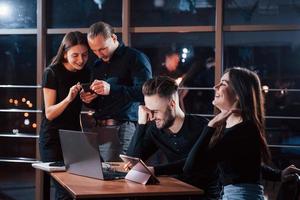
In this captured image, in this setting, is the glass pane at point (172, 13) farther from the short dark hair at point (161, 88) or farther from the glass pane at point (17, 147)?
the short dark hair at point (161, 88)

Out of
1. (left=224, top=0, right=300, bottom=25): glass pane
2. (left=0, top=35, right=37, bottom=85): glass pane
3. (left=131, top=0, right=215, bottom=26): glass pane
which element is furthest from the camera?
(left=0, top=35, right=37, bottom=85): glass pane

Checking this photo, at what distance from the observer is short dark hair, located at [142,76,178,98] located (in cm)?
255

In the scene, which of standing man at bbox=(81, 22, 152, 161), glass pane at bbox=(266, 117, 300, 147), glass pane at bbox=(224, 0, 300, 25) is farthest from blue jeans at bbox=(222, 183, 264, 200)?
glass pane at bbox=(224, 0, 300, 25)

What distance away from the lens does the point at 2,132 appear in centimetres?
526

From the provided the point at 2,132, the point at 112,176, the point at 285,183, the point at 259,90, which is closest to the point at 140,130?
the point at 112,176

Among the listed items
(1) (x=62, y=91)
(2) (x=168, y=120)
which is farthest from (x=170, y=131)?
(1) (x=62, y=91)

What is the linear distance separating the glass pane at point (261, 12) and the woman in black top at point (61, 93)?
2.02 m

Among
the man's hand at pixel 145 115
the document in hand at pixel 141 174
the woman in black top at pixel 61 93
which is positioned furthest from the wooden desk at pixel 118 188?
the woman in black top at pixel 61 93

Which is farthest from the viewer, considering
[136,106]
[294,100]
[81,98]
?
[294,100]

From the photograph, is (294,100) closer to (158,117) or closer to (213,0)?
(213,0)

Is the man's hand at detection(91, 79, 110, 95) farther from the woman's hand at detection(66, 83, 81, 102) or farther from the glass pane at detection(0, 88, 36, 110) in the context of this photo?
the glass pane at detection(0, 88, 36, 110)

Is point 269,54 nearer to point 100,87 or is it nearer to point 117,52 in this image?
point 117,52

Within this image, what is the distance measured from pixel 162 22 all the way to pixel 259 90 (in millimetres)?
2711

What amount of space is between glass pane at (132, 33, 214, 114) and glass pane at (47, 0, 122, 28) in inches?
16.7
